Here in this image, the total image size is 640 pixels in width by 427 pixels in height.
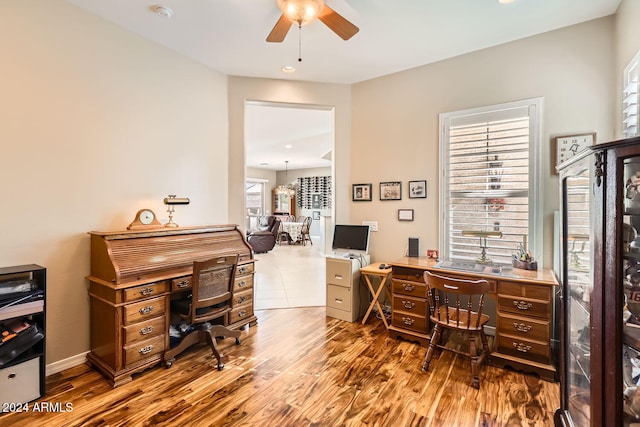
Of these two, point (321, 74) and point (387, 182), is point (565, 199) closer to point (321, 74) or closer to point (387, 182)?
point (387, 182)

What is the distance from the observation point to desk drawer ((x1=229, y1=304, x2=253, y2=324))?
3074 millimetres

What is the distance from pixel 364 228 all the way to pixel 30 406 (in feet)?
10.5

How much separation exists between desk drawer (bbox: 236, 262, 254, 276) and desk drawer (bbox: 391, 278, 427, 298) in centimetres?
155

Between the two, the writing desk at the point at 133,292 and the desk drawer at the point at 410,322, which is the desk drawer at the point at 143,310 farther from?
the desk drawer at the point at 410,322

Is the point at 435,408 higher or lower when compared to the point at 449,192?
lower

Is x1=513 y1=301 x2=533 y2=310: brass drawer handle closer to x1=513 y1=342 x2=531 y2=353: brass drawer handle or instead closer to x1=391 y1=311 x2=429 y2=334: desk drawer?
x1=513 y1=342 x2=531 y2=353: brass drawer handle

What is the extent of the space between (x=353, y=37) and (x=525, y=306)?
2.84m

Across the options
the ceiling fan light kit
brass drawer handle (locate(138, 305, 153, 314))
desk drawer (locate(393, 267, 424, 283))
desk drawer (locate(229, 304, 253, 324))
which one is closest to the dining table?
desk drawer (locate(229, 304, 253, 324))

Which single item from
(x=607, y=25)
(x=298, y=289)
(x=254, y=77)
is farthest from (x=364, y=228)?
(x=607, y=25)

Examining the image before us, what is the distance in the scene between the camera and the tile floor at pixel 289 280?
13.6 ft

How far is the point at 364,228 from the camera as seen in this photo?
11.8 feet

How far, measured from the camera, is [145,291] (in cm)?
234

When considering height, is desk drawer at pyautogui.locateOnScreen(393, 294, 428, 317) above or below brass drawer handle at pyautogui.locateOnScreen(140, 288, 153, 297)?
below

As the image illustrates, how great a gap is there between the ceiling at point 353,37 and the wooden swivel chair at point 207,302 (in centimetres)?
211
